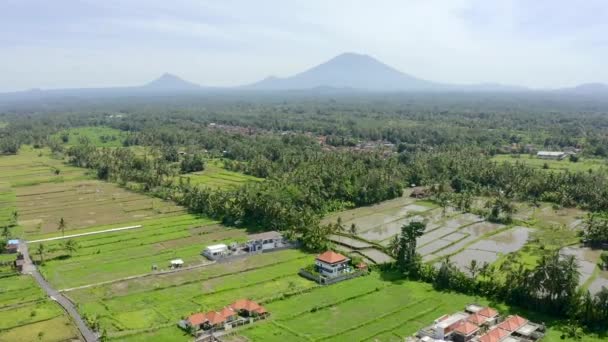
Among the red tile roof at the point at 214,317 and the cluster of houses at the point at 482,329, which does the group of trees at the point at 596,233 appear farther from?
the red tile roof at the point at 214,317

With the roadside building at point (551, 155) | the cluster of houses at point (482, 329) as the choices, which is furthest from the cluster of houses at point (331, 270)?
the roadside building at point (551, 155)

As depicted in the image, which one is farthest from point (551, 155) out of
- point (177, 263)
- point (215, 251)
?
point (177, 263)

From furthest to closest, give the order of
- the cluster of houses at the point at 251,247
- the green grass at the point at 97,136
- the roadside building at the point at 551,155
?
the green grass at the point at 97,136 → the roadside building at the point at 551,155 → the cluster of houses at the point at 251,247

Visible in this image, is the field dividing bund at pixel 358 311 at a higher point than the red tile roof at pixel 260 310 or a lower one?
lower

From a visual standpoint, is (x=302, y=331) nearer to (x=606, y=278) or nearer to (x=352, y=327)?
(x=352, y=327)

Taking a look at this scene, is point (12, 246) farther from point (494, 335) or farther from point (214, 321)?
point (494, 335)

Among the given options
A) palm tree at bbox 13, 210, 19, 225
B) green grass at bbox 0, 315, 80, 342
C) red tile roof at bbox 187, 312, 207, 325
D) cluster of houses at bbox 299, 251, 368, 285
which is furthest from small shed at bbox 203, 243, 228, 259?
palm tree at bbox 13, 210, 19, 225
